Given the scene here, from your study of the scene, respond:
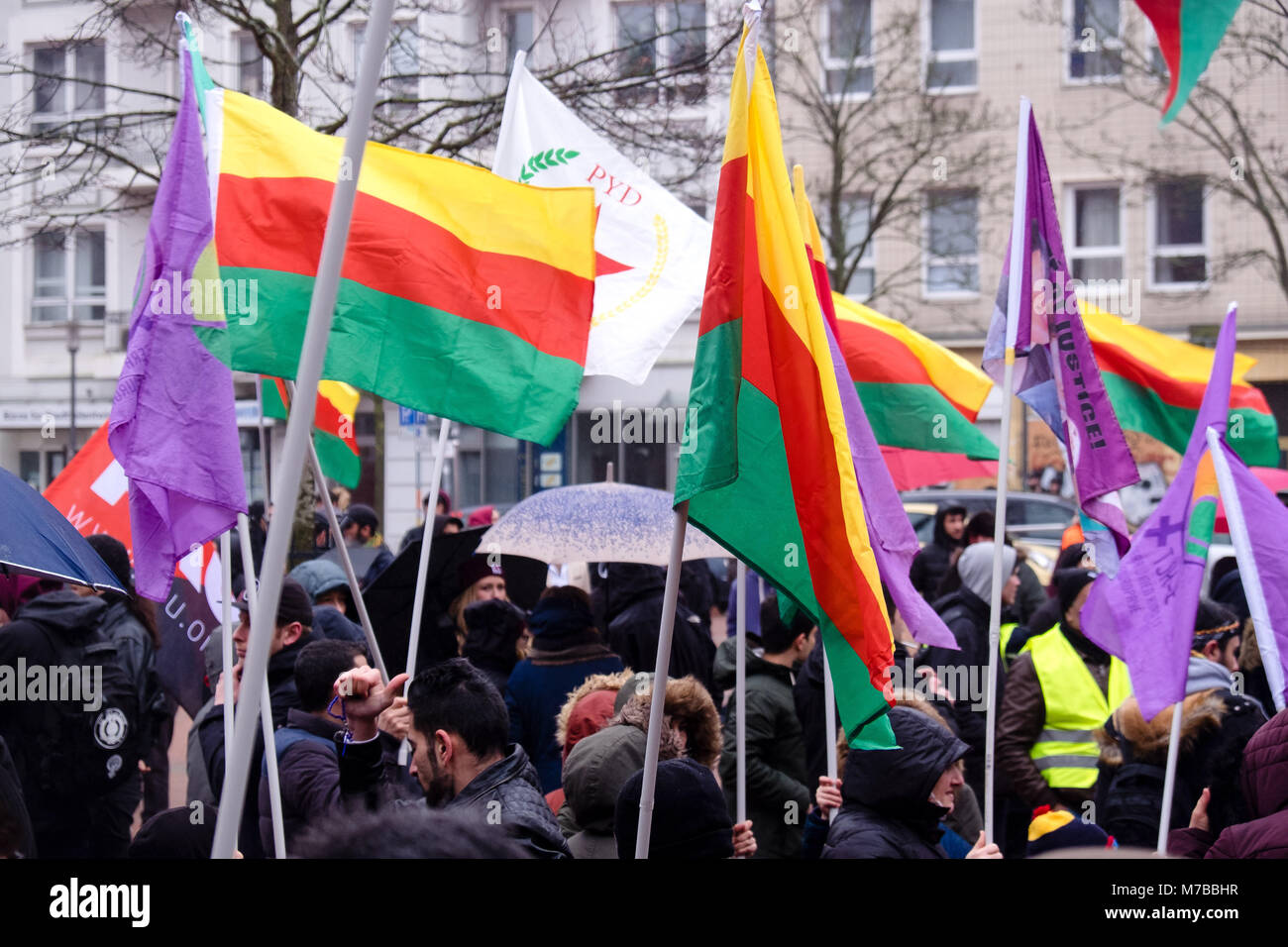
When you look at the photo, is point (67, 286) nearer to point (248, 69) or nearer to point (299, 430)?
point (248, 69)

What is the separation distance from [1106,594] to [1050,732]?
124cm

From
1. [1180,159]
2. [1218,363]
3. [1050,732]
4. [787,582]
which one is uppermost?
[1180,159]

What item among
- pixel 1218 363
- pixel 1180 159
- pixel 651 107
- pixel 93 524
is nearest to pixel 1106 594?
pixel 1218 363

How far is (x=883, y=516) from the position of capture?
4047 mm

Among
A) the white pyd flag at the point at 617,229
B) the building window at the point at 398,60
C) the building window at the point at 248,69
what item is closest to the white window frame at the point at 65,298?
the building window at the point at 248,69

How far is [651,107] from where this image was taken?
37.6 ft

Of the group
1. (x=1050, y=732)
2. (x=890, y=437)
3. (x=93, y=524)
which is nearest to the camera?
(x=1050, y=732)

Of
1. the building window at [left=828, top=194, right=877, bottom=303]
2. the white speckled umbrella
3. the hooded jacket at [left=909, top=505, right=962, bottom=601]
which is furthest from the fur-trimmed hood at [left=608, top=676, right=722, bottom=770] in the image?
the building window at [left=828, top=194, right=877, bottom=303]

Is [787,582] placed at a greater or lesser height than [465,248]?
lesser

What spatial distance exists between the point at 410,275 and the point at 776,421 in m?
Result: 1.55

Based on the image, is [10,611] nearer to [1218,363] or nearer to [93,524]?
[93,524]

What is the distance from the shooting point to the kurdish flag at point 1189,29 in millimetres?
2244

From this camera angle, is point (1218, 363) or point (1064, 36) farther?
point (1064, 36)
